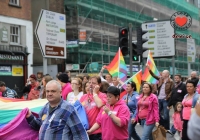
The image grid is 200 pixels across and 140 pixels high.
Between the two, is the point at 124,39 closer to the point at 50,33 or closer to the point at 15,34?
the point at 50,33

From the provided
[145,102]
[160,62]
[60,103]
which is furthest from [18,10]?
[160,62]

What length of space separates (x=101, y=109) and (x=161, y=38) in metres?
15.0

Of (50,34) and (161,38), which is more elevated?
(161,38)

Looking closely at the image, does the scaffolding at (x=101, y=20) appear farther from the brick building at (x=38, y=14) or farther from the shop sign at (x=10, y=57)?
the shop sign at (x=10, y=57)

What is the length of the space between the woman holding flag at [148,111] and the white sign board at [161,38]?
1197cm

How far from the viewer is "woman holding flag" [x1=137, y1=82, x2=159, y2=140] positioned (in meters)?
9.73

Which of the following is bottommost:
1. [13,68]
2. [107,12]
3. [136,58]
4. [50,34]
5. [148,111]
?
[148,111]

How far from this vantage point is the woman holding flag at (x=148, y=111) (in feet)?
31.9

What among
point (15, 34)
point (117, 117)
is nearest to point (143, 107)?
point (117, 117)

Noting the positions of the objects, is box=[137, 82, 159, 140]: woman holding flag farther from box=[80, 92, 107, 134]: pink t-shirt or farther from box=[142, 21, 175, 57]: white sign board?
box=[142, 21, 175, 57]: white sign board

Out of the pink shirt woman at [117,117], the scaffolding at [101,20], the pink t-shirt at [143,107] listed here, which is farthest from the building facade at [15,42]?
the pink shirt woman at [117,117]

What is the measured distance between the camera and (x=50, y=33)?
1407 centimetres

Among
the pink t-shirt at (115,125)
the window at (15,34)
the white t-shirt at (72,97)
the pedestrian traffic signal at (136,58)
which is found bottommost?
the pink t-shirt at (115,125)

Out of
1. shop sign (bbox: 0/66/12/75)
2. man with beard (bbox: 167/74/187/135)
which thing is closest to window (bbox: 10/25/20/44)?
shop sign (bbox: 0/66/12/75)
